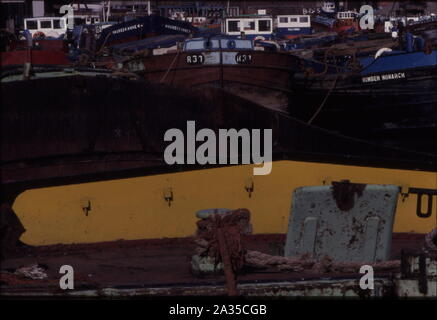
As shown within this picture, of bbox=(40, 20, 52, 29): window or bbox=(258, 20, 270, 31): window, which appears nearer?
bbox=(258, 20, 270, 31): window

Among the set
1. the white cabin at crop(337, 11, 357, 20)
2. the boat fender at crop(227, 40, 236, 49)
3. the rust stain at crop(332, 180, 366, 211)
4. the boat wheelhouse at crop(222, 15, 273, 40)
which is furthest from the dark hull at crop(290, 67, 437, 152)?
the rust stain at crop(332, 180, 366, 211)

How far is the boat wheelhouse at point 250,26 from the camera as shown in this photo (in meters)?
22.3

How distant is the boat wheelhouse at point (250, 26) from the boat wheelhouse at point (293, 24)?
0.63m

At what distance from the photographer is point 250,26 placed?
23.5 meters

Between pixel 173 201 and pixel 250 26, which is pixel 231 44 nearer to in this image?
pixel 250 26

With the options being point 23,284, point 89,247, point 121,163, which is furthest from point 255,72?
point 23,284

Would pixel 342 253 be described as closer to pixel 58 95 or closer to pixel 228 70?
pixel 58 95

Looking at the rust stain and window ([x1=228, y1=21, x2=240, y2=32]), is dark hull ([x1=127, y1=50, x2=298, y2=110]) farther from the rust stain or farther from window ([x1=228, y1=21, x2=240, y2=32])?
the rust stain

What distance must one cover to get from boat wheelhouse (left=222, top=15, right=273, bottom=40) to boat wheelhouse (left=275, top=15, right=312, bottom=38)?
2.08 ft

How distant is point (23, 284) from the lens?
5512 millimetres

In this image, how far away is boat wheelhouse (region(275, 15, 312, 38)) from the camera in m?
25.0

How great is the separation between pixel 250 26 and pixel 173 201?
17.0 meters

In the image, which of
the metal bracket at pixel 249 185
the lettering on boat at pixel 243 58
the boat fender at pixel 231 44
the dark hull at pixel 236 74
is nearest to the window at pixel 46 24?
the dark hull at pixel 236 74

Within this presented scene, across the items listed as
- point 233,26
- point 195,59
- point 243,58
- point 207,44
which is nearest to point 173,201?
point 195,59
